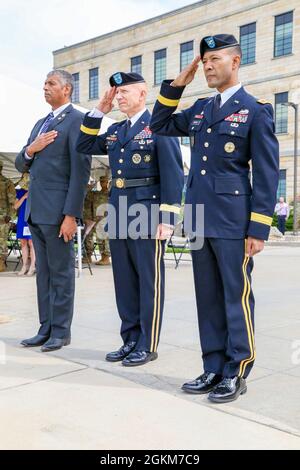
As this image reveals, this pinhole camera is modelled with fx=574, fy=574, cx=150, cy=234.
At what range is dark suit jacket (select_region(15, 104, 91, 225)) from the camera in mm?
4176

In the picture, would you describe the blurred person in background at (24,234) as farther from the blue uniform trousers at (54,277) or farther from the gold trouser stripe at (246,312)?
the gold trouser stripe at (246,312)

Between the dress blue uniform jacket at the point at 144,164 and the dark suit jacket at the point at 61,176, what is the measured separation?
0.87 feet

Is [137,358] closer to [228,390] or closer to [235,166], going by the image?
[228,390]

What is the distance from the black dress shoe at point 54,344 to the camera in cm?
420

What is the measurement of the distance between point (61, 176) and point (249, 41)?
1224 inches

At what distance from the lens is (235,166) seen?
10.2 ft

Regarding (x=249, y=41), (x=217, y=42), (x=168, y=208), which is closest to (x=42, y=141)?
(x=168, y=208)

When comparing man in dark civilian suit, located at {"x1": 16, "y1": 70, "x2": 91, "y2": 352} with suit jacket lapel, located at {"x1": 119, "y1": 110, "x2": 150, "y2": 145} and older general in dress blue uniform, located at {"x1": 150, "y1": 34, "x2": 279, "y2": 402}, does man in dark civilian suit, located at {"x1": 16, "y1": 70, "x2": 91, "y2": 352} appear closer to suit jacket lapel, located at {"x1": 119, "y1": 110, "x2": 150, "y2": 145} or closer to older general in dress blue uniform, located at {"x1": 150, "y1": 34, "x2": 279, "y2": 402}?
suit jacket lapel, located at {"x1": 119, "y1": 110, "x2": 150, "y2": 145}

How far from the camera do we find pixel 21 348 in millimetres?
4301

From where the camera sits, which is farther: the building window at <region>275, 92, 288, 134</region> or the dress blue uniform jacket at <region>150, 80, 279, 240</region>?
the building window at <region>275, 92, 288, 134</region>

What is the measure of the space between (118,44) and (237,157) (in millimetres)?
40389

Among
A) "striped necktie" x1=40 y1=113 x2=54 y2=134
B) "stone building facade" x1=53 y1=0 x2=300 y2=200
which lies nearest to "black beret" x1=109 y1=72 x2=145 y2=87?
"striped necktie" x1=40 y1=113 x2=54 y2=134

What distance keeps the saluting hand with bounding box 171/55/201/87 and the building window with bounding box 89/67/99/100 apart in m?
41.0
